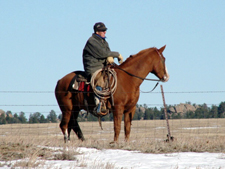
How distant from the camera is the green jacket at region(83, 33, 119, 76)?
1044 centimetres

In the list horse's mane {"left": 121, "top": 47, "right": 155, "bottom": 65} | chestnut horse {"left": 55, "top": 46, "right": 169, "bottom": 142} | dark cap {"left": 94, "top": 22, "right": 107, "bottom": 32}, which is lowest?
chestnut horse {"left": 55, "top": 46, "right": 169, "bottom": 142}

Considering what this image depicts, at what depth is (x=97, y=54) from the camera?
10.5 meters

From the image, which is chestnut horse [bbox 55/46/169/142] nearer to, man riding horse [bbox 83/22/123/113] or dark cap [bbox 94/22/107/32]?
man riding horse [bbox 83/22/123/113]

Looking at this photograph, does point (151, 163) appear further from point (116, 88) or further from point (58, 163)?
point (116, 88)

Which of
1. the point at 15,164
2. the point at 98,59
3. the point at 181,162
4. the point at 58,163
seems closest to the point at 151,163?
the point at 181,162

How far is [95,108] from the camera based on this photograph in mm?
10469

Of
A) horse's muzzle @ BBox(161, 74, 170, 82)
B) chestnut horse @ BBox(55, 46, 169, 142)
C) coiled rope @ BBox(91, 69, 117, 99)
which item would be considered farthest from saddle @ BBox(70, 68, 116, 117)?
horse's muzzle @ BBox(161, 74, 170, 82)

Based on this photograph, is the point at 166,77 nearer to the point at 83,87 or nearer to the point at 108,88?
the point at 108,88

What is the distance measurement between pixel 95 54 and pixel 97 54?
50mm

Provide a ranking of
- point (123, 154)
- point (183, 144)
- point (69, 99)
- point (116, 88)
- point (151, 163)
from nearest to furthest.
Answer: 1. point (151, 163)
2. point (123, 154)
3. point (183, 144)
4. point (116, 88)
5. point (69, 99)

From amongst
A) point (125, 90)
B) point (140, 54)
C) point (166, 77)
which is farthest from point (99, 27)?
point (166, 77)

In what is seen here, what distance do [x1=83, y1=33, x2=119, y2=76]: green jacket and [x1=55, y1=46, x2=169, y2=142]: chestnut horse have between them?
43cm

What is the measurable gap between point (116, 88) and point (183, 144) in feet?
7.36

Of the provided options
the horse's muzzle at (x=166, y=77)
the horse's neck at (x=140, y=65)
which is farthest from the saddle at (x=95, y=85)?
the horse's muzzle at (x=166, y=77)
